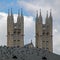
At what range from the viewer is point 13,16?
103 meters

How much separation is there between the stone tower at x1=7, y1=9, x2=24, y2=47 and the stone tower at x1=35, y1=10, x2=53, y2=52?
3.49 metres

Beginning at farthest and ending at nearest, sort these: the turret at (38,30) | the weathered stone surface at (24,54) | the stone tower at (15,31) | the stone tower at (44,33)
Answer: the stone tower at (44,33)
the turret at (38,30)
the stone tower at (15,31)
the weathered stone surface at (24,54)

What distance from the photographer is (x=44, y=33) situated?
104 meters

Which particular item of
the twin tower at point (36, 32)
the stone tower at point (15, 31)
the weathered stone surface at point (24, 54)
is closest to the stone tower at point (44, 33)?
the twin tower at point (36, 32)

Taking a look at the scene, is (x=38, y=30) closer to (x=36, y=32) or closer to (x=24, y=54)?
(x=36, y=32)

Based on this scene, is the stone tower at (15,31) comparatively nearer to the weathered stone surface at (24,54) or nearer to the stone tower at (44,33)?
the stone tower at (44,33)

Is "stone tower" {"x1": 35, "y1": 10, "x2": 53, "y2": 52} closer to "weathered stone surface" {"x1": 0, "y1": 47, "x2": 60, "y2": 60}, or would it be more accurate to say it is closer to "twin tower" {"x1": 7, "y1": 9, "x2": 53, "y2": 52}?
"twin tower" {"x1": 7, "y1": 9, "x2": 53, "y2": 52}

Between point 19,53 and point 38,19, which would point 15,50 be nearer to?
point 19,53

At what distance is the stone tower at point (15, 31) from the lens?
100m

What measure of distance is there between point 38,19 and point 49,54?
146 feet

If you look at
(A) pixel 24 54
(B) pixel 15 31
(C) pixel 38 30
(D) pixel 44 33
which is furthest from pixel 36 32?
(A) pixel 24 54

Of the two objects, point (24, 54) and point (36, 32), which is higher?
point (36, 32)

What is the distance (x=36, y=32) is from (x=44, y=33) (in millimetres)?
2557

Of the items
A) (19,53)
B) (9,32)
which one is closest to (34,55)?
(19,53)
